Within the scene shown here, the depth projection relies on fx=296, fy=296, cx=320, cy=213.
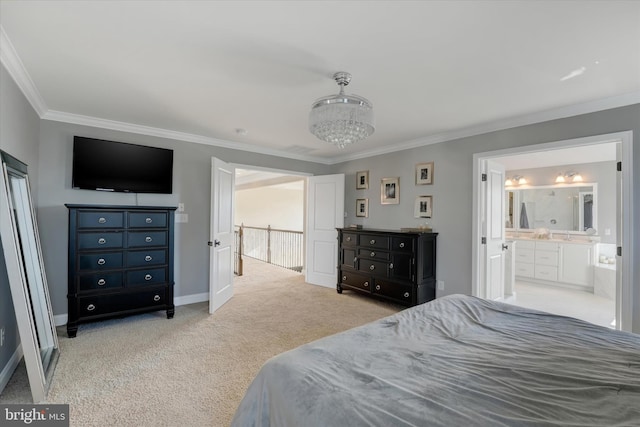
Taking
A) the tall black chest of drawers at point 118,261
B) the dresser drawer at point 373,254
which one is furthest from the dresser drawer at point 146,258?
the dresser drawer at point 373,254

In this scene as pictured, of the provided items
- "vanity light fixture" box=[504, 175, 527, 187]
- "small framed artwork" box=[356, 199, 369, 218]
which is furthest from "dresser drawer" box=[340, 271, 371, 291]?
"vanity light fixture" box=[504, 175, 527, 187]

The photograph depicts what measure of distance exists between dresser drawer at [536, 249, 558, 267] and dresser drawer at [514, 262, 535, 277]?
19 cm

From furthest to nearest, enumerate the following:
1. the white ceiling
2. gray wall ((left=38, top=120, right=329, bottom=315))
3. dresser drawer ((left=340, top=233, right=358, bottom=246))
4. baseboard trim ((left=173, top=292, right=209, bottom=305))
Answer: dresser drawer ((left=340, top=233, right=358, bottom=246)) < baseboard trim ((left=173, top=292, right=209, bottom=305)) < gray wall ((left=38, top=120, right=329, bottom=315)) < the white ceiling

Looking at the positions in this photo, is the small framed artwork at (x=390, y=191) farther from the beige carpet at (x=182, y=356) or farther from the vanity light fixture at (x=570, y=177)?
the vanity light fixture at (x=570, y=177)

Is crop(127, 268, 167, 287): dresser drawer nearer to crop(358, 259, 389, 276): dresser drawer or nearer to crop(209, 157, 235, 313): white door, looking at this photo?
crop(209, 157, 235, 313): white door

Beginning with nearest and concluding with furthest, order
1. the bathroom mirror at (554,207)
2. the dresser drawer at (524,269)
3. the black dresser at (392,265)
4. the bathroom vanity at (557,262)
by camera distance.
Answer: the black dresser at (392,265), the bathroom vanity at (557,262), the bathroom mirror at (554,207), the dresser drawer at (524,269)

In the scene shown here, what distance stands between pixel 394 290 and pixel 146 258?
10.4 feet

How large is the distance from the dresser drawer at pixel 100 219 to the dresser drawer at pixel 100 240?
89 millimetres

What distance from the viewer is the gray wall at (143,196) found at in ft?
10.9

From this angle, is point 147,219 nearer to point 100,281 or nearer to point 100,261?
point 100,261

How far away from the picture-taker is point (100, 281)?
3188mm

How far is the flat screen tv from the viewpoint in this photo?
11.2 feet

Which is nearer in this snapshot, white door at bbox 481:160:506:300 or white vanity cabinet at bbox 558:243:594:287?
white door at bbox 481:160:506:300

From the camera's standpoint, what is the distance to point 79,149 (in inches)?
134
